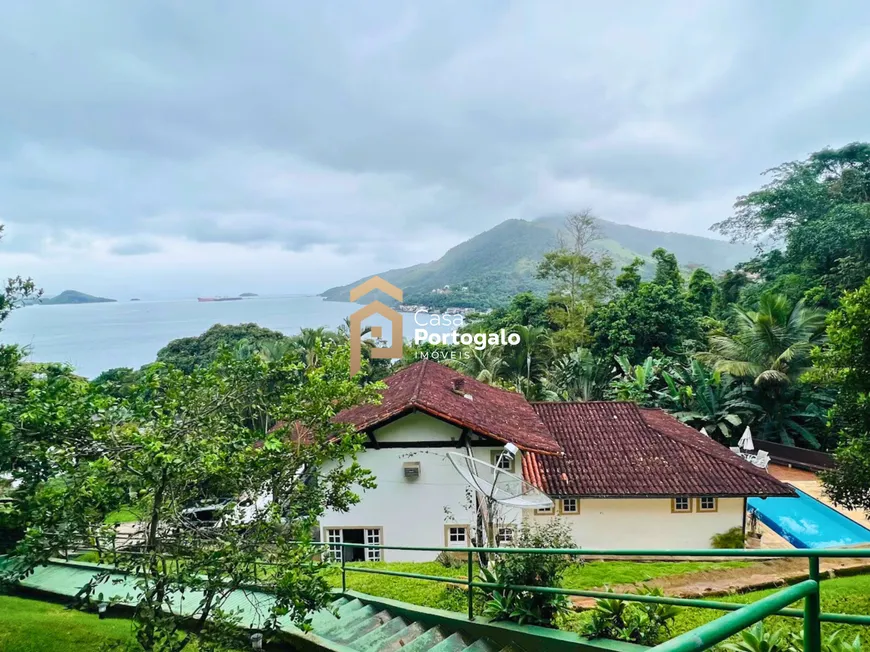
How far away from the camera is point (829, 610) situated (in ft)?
18.5

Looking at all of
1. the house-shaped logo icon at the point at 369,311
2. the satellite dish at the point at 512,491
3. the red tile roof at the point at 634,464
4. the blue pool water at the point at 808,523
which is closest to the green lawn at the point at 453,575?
the satellite dish at the point at 512,491

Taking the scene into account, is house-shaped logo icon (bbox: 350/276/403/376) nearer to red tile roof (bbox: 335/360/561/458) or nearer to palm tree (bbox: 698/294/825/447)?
red tile roof (bbox: 335/360/561/458)

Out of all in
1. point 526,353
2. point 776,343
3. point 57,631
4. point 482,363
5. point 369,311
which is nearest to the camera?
point 57,631

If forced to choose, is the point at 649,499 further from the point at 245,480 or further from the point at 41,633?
the point at 41,633

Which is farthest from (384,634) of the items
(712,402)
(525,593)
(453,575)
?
(712,402)

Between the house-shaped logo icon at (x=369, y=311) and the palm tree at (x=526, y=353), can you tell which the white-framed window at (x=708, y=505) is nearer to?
the house-shaped logo icon at (x=369, y=311)

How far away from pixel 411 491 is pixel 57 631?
6761 millimetres

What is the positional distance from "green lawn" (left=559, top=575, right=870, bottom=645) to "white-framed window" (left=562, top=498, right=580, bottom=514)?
14.4 ft

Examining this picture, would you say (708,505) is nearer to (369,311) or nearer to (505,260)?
(369,311)

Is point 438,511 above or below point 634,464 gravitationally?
below

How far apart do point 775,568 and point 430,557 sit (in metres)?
6.70

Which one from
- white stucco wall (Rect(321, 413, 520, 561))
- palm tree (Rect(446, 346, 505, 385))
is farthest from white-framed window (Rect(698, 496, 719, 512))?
palm tree (Rect(446, 346, 505, 385))

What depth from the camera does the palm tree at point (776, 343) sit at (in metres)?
19.1

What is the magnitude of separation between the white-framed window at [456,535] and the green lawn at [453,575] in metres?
1.91
